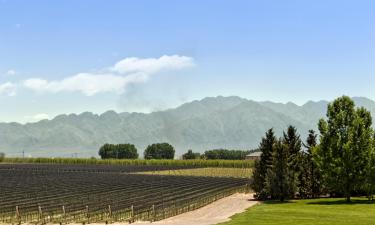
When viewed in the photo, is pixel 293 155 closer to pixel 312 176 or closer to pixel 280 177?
pixel 312 176

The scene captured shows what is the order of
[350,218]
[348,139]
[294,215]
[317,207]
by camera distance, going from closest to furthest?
[350,218], [294,215], [317,207], [348,139]

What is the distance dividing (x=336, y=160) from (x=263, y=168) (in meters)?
11.8

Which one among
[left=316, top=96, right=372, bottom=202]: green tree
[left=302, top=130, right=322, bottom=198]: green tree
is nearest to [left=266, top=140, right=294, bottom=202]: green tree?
[left=316, top=96, right=372, bottom=202]: green tree

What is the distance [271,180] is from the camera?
7488 centimetres

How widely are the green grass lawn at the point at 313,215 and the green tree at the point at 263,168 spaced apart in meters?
12.7

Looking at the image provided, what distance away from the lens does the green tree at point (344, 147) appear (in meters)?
71.1

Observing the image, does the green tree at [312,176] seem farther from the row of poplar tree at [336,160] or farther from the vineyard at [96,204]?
the vineyard at [96,204]

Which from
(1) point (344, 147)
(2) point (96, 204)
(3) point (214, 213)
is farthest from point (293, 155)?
(2) point (96, 204)

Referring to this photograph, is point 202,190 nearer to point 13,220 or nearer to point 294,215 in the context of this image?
point 294,215

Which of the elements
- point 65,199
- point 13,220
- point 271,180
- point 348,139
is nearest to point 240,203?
point 271,180

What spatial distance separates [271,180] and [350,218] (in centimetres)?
2547

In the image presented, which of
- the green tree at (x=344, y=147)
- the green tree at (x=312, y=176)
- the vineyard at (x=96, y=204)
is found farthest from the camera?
the green tree at (x=312, y=176)

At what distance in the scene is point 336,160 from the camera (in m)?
71.2

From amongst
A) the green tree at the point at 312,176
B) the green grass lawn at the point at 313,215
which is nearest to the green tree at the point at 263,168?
the green tree at the point at 312,176
